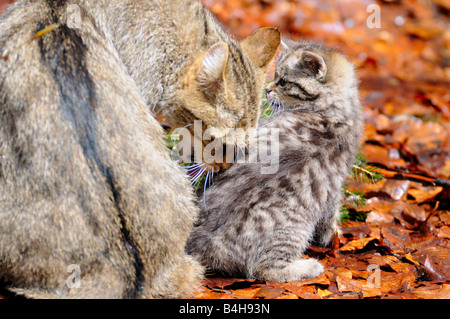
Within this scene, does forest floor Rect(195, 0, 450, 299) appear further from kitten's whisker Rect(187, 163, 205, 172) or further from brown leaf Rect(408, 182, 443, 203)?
kitten's whisker Rect(187, 163, 205, 172)

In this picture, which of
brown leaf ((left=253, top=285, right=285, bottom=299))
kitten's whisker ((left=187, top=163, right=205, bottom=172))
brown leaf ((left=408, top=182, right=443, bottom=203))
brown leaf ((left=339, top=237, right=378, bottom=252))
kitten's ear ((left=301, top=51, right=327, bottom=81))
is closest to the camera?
brown leaf ((left=253, top=285, right=285, bottom=299))

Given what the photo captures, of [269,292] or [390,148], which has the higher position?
[390,148]

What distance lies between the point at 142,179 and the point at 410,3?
9652 mm

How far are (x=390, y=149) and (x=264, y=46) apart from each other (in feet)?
9.70

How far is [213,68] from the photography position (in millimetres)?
3555

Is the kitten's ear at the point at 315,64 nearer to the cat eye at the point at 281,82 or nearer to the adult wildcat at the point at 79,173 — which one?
the cat eye at the point at 281,82

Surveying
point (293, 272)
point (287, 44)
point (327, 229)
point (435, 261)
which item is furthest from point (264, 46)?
point (435, 261)

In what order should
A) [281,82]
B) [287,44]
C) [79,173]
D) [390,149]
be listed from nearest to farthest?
[79,173] < [281,82] < [287,44] < [390,149]

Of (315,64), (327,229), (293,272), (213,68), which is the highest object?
(315,64)

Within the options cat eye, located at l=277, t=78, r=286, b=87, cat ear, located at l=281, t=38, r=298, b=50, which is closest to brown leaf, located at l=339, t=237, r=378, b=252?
cat eye, located at l=277, t=78, r=286, b=87

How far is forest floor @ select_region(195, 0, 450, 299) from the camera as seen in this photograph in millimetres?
3662

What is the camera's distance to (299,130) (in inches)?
168

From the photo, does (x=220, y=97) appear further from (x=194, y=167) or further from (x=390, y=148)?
(x=390, y=148)

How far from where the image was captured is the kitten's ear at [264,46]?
420 cm
